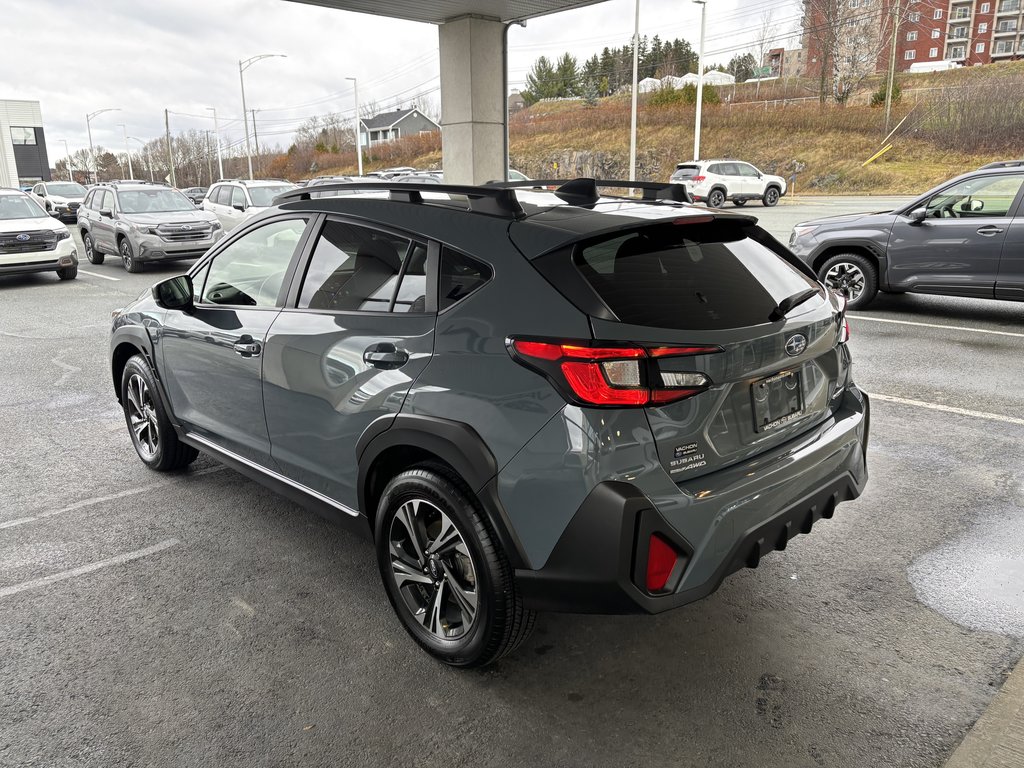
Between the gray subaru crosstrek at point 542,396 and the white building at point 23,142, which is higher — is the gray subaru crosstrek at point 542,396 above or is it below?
below

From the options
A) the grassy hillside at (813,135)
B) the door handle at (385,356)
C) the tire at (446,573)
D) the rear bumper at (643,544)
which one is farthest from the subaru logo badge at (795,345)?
the grassy hillside at (813,135)

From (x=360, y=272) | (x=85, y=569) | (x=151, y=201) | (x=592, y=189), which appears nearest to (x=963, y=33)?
(x=151, y=201)

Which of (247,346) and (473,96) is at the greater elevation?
(473,96)

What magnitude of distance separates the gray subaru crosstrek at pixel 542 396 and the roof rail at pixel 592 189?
2 centimetres

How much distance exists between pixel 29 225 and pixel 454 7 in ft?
30.3

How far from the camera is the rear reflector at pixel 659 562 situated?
238 cm

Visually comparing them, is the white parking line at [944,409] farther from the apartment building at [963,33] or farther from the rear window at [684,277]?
the apartment building at [963,33]

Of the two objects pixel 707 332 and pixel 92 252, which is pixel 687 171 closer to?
pixel 92 252

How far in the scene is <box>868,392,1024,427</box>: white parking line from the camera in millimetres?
5648

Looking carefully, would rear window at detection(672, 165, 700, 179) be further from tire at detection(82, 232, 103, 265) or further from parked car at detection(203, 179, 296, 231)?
tire at detection(82, 232, 103, 265)

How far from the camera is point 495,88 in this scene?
Answer: 12102 mm

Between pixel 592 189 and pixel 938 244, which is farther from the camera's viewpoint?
pixel 938 244

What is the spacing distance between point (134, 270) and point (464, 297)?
15.7 m

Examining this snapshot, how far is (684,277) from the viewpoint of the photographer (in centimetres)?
275
